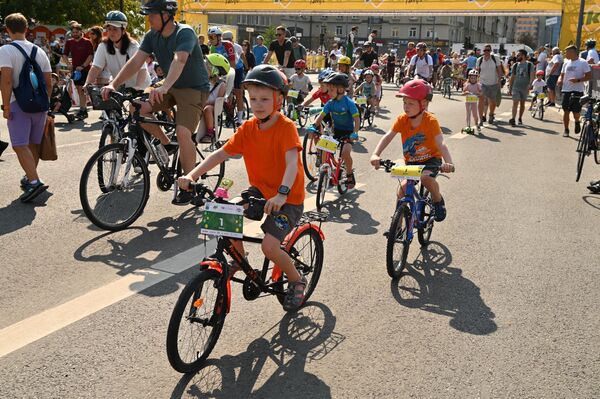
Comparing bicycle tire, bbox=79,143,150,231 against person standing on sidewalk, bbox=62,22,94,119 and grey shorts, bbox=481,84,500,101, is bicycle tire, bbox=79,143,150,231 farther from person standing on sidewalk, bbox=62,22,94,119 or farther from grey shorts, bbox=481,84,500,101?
grey shorts, bbox=481,84,500,101

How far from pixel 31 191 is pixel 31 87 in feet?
3.75

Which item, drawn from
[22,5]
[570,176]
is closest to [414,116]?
[570,176]

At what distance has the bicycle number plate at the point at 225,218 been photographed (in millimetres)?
3488

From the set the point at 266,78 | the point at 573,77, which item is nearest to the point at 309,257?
the point at 266,78

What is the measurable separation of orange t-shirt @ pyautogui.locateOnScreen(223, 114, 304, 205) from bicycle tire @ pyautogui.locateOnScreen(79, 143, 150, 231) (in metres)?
2.34

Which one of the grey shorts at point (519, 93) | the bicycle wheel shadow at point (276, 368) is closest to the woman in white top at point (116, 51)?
the bicycle wheel shadow at point (276, 368)

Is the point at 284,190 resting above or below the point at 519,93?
above

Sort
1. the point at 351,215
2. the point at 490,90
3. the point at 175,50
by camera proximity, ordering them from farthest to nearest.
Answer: the point at 490,90 < the point at 351,215 < the point at 175,50

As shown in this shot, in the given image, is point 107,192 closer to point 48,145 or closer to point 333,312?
point 48,145

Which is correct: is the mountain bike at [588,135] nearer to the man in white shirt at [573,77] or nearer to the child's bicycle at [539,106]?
the man in white shirt at [573,77]

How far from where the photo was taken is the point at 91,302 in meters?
4.41

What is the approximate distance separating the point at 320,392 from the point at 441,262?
2661mm

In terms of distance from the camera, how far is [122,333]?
3.97 m

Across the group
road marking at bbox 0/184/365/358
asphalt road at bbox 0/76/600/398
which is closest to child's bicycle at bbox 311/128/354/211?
asphalt road at bbox 0/76/600/398
